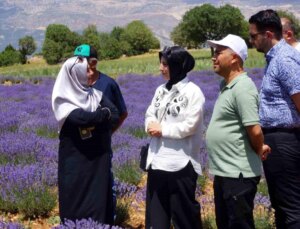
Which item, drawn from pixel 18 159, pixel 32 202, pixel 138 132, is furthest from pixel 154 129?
pixel 138 132

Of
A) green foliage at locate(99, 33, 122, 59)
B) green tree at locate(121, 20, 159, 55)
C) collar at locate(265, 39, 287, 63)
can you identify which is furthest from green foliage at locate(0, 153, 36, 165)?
green tree at locate(121, 20, 159, 55)

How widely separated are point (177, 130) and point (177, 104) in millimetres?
192

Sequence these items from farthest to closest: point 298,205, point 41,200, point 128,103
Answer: point 128,103 → point 41,200 → point 298,205

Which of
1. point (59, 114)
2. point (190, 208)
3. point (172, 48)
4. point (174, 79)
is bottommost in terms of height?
point (190, 208)

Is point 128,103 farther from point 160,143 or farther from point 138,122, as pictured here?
point 160,143

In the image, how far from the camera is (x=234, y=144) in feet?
9.86

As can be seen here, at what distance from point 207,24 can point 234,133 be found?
7947 centimetres

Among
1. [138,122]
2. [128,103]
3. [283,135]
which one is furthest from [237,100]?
[128,103]

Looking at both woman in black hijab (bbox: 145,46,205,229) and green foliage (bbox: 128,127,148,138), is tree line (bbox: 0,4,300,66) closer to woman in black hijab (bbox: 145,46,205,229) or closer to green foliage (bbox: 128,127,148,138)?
green foliage (bbox: 128,127,148,138)

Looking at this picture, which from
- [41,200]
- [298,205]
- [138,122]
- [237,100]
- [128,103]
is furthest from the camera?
[128,103]

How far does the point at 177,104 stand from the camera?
3.17m

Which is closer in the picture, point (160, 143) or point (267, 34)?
point (267, 34)

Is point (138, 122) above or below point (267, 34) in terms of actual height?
below

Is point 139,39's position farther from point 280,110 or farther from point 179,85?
point 280,110
